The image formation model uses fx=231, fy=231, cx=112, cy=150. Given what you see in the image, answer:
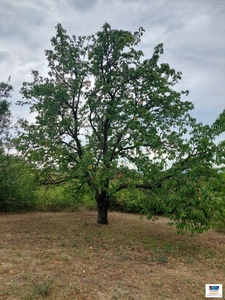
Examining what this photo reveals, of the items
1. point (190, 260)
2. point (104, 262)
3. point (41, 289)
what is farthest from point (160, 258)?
point (41, 289)

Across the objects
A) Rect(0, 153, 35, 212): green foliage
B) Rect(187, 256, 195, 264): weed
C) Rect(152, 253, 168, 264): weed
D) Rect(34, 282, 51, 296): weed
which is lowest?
Rect(187, 256, 195, 264): weed

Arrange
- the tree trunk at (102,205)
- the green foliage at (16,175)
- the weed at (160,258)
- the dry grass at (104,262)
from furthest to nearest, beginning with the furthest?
the tree trunk at (102,205), the green foliage at (16,175), the weed at (160,258), the dry grass at (104,262)

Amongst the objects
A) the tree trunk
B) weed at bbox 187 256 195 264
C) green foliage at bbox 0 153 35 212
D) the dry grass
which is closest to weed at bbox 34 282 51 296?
the dry grass

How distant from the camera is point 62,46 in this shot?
7.50 metres

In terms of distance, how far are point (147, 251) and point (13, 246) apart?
328 cm

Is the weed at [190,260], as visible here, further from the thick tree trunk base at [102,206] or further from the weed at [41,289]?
the thick tree trunk base at [102,206]

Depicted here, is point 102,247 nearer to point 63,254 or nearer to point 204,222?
point 63,254

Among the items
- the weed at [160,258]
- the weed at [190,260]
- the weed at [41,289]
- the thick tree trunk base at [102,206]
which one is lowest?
the weed at [190,260]

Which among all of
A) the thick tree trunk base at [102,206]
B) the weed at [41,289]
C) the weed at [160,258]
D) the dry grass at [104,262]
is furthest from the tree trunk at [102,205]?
the weed at [41,289]

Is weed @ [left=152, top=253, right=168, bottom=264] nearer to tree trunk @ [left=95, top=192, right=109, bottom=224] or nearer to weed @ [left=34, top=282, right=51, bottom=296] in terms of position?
weed @ [left=34, top=282, right=51, bottom=296]

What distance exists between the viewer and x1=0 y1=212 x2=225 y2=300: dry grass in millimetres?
3564

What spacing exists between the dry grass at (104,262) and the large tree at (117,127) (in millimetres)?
932

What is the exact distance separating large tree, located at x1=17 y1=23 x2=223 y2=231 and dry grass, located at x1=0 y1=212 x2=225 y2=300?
93cm

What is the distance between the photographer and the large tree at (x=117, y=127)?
572cm
